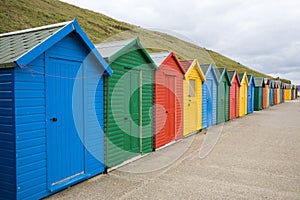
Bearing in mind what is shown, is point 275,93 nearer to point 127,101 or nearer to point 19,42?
point 127,101

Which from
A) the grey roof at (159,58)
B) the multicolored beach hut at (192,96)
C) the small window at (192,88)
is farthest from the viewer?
the small window at (192,88)

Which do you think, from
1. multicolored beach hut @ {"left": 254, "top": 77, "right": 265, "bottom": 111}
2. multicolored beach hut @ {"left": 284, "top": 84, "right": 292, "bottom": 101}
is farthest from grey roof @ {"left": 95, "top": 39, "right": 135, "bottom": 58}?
multicolored beach hut @ {"left": 284, "top": 84, "right": 292, "bottom": 101}

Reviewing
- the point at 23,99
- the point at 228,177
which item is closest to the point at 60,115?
the point at 23,99

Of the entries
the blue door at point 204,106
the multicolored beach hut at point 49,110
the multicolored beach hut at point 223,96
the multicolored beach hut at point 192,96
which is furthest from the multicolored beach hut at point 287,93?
the multicolored beach hut at point 49,110

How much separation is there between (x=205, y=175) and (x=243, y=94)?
15003 millimetres

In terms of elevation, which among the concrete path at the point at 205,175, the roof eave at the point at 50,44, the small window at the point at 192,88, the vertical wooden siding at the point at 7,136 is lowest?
the concrete path at the point at 205,175

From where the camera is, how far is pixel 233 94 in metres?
16.8

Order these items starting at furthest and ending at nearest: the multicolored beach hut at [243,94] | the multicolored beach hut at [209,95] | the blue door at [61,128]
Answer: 1. the multicolored beach hut at [243,94]
2. the multicolored beach hut at [209,95]
3. the blue door at [61,128]

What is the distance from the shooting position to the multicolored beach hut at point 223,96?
14414 mm

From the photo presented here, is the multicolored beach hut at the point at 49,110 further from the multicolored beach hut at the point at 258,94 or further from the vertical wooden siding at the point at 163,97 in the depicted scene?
the multicolored beach hut at the point at 258,94

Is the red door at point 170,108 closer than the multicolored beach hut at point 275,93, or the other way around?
the red door at point 170,108

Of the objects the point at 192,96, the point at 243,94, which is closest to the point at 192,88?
the point at 192,96

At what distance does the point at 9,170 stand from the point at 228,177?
4293 millimetres

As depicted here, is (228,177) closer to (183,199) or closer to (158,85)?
(183,199)
